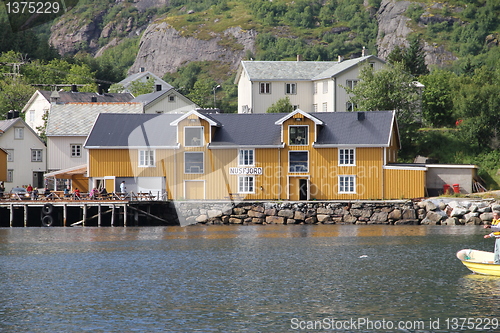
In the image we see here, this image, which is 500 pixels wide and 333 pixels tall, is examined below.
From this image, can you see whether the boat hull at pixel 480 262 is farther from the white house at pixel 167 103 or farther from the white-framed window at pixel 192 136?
the white house at pixel 167 103

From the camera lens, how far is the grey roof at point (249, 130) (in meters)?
51.8

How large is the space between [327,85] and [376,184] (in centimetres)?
2430

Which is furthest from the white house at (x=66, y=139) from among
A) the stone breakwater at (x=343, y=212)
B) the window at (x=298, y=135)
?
the window at (x=298, y=135)

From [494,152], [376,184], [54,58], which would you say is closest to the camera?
[376,184]

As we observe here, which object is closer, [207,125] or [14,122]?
[207,125]

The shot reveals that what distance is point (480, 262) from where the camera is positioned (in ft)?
96.7

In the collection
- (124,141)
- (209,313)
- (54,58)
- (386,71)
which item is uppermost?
(54,58)

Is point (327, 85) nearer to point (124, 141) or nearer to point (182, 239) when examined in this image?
point (124, 141)

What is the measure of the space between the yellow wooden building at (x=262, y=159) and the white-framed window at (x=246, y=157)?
0.24ft

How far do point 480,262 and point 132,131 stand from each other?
31.6 meters

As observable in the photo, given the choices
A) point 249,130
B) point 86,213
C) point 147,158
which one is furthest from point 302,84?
point 86,213

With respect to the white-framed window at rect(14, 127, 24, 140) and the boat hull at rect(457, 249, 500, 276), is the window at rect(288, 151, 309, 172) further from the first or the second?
the white-framed window at rect(14, 127, 24, 140)

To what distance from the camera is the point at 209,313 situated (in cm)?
2358

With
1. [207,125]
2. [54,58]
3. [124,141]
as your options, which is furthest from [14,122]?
[54,58]
